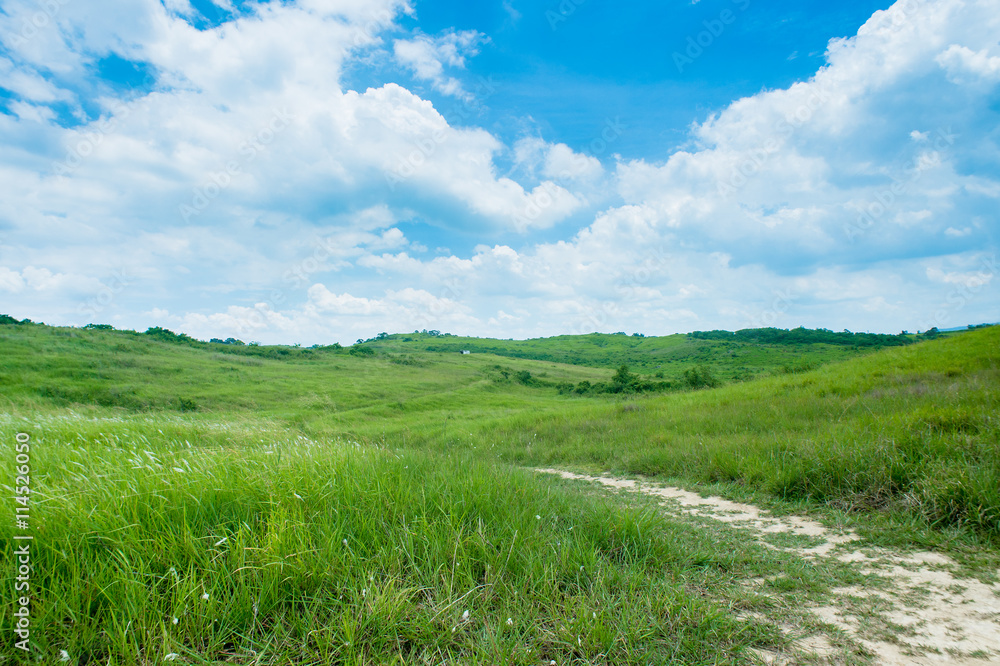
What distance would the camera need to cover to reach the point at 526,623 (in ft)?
9.45

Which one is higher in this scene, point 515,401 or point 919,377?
point 919,377

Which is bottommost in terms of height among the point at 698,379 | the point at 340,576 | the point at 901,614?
the point at 901,614

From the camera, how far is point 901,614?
327 cm

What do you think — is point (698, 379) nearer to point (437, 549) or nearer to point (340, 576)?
point (437, 549)

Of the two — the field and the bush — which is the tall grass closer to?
the field

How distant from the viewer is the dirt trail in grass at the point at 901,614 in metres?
2.82

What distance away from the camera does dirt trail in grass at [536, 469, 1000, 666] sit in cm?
282

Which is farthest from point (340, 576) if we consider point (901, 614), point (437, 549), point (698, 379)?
point (698, 379)

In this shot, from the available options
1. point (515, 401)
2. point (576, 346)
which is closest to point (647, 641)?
point (515, 401)

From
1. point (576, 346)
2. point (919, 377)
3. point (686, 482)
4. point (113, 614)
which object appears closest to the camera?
point (113, 614)

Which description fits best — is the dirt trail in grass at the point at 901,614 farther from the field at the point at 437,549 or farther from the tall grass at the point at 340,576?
the tall grass at the point at 340,576

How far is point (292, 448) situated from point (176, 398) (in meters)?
31.0

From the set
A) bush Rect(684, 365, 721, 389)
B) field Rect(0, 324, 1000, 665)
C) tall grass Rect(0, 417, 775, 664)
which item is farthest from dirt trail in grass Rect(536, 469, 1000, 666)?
bush Rect(684, 365, 721, 389)

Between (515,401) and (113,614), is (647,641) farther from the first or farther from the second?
(515,401)
